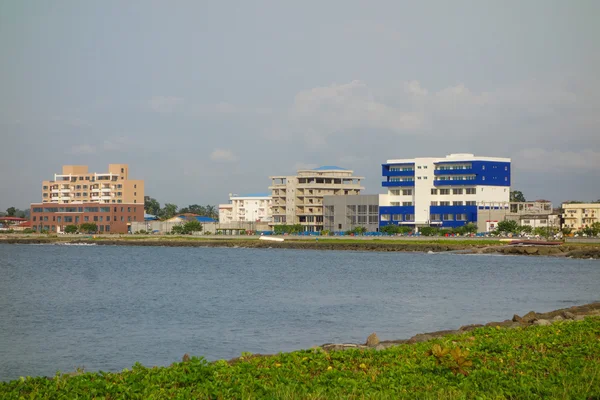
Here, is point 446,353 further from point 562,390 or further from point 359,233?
point 359,233

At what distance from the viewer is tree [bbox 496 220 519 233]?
125 metres

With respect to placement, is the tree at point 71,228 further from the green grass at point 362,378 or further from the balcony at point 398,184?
the green grass at point 362,378

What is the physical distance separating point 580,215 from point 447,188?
2895 cm

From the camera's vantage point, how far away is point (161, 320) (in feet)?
109

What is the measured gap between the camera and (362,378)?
45.6ft

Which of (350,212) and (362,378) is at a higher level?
(350,212)

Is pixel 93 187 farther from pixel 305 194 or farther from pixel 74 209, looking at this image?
pixel 305 194

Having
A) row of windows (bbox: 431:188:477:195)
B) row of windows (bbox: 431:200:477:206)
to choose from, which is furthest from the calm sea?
row of windows (bbox: 431:188:477:195)

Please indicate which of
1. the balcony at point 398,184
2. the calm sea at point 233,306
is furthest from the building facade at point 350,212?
the calm sea at point 233,306

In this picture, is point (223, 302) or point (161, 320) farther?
point (223, 302)

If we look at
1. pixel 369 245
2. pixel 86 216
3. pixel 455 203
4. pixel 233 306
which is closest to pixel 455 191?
pixel 455 203

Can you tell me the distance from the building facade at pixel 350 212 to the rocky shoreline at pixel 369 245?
17310 mm

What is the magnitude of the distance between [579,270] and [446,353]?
194 ft

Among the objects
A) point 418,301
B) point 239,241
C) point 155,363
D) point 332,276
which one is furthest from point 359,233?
point 155,363
